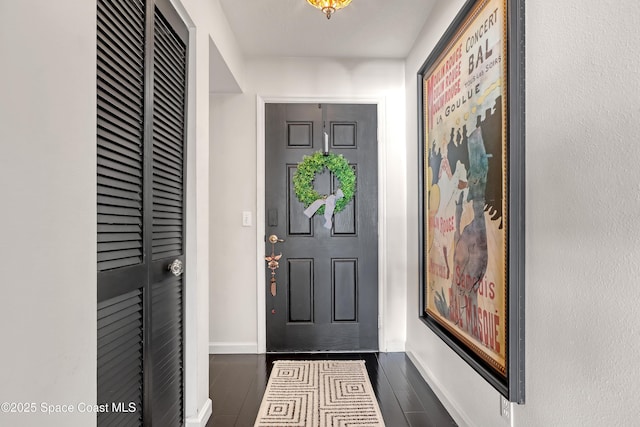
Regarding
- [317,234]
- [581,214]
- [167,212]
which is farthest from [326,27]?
[581,214]

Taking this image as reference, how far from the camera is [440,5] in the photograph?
2.44 metres

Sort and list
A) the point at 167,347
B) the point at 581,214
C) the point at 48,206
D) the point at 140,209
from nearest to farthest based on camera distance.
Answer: the point at 48,206
the point at 581,214
the point at 140,209
the point at 167,347

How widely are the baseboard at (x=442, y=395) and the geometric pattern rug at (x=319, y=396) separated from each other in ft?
1.25

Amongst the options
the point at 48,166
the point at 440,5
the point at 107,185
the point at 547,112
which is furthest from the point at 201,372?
the point at 440,5

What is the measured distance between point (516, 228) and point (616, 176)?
479mm

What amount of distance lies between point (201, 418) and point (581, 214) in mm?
1940

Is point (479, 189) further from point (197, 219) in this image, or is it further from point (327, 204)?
point (327, 204)

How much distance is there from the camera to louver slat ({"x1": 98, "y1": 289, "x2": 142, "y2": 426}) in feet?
3.88

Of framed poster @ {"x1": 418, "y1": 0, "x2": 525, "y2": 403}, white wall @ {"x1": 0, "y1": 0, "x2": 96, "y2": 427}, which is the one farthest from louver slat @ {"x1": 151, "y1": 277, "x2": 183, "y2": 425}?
framed poster @ {"x1": 418, "y1": 0, "x2": 525, "y2": 403}

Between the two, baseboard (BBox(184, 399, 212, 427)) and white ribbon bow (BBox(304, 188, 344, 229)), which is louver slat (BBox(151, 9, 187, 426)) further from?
white ribbon bow (BBox(304, 188, 344, 229))

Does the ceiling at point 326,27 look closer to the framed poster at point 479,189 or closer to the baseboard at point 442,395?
the framed poster at point 479,189

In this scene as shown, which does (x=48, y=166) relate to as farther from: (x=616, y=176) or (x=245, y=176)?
(x=245, y=176)

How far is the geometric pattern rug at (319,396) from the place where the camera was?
2.15m

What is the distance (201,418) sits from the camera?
2.07 metres
